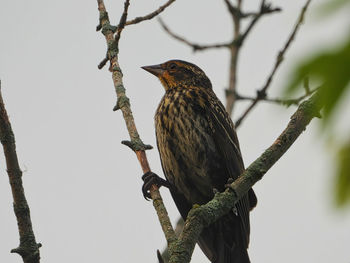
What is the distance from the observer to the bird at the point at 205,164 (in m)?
4.39

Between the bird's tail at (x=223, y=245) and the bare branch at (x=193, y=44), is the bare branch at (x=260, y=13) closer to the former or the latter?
the bare branch at (x=193, y=44)

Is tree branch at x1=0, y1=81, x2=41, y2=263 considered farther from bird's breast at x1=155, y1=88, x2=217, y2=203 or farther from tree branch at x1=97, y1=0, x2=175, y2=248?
bird's breast at x1=155, y1=88, x2=217, y2=203

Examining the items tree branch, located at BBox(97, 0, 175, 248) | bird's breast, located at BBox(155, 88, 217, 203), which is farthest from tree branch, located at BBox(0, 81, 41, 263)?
bird's breast, located at BBox(155, 88, 217, 203)

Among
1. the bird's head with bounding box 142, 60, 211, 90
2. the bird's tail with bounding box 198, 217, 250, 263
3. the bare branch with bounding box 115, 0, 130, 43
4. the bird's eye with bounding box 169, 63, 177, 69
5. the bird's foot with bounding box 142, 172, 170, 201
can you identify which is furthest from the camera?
the bird's eye with bounding box 169, 63, 177, 69

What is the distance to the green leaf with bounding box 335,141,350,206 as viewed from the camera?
794 mm

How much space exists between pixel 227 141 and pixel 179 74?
1275 millimetres

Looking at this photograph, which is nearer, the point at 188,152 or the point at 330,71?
the point at 330,71

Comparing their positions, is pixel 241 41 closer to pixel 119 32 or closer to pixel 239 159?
pixel 239 159

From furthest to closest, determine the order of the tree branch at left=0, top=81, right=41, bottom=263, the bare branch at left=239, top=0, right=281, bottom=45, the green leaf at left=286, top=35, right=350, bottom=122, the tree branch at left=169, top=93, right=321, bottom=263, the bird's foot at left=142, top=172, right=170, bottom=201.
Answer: the bare branch at left=239, top=0, right=281, bottom=45, the bird's foot at left=142, top=172, right=170, bottom=201, the tree branch at left=169, top=93, right=321, bottom=263, the tree branch at left=0, top=81, right=41, bottom=263, the green leaf at left=286, top=35, right=350, bottom=122

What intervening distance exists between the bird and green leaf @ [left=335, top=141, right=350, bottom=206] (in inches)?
135

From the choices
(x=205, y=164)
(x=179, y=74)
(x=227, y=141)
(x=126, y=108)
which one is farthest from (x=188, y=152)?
(x=179, y=74)

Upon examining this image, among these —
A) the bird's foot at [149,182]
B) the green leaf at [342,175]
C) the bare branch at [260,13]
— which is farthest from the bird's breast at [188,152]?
the green leaf at [342,175]

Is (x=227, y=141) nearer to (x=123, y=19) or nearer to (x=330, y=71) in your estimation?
(x=123, y=19)

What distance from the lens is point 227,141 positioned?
4.55 metres
